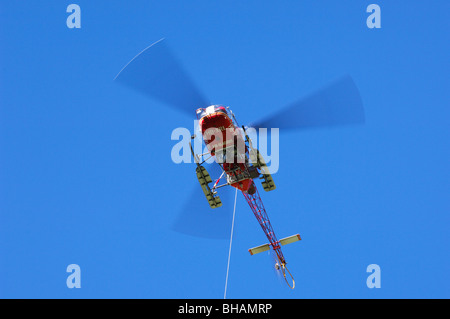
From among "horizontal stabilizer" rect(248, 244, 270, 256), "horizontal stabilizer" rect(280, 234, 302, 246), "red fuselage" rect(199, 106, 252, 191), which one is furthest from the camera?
"horizontal stabilizer" rect(248, 244, 270, 256)

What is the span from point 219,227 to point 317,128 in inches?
231

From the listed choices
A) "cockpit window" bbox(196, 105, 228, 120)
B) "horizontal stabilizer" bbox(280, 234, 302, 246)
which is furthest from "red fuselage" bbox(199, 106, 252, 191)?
"horizontal stabilizer" bbox(280, 234, 302, 246)

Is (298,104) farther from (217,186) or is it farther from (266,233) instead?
(266,233)

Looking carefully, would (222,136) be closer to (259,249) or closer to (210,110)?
(210,110)

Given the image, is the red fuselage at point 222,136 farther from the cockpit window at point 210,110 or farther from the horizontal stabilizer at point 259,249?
the horizontal stabilizer at point 259,249

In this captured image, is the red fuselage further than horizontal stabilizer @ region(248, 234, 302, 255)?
No

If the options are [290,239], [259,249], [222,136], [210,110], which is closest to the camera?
[210,110]

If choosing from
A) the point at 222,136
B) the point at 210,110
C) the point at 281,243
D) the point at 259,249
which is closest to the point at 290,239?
the point at 281,243

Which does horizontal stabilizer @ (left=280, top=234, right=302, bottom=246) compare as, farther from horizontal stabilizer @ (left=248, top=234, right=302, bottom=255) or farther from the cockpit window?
the cockpit window

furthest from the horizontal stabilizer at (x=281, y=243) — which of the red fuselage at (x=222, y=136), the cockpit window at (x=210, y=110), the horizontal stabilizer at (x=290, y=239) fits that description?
the cockpit window at (x=210, y=110)

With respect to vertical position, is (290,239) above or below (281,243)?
above

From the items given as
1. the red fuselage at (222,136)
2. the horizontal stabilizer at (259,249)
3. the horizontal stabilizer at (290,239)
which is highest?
the red fuselage at (222,136)

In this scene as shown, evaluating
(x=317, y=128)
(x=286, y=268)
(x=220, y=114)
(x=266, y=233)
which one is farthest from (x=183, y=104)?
(x=286, y=268)

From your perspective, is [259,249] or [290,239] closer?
[290,239]
